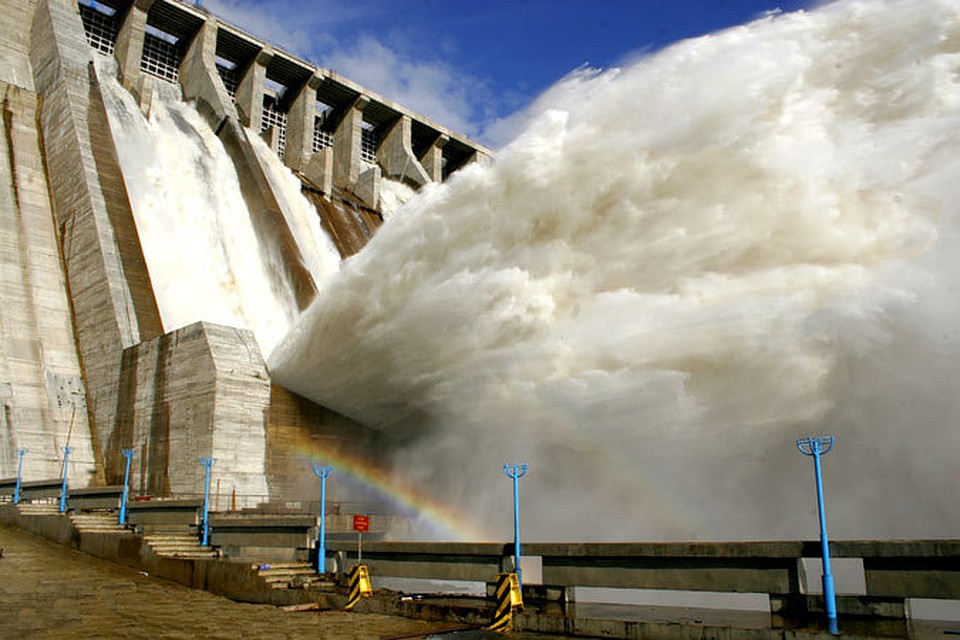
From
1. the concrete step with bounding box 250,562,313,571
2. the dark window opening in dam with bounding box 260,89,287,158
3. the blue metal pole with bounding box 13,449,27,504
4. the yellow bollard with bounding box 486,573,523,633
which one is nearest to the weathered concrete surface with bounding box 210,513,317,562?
the concrete step with bounding box 250,562,313,571

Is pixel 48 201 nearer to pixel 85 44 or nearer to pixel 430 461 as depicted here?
pixel 85 44

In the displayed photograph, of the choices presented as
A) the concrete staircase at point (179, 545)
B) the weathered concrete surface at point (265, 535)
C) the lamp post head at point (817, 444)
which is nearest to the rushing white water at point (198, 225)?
the concrete staircase at point (179, 545)

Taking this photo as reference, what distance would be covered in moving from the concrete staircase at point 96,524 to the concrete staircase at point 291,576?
561 cm

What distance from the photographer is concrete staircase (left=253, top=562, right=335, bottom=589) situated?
46.1 feet

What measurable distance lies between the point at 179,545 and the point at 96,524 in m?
3.42

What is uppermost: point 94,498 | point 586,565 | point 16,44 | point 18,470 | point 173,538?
point 16,44

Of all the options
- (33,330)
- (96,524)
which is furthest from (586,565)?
(33,330)

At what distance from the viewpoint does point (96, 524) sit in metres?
19.6

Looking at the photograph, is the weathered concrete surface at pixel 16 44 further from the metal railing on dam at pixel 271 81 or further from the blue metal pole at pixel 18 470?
the blue metal pole at pixel 18 470

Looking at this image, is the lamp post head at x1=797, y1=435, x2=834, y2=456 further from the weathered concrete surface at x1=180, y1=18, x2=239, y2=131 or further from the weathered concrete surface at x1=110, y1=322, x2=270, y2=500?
the weathered concrete surface at x1=180, y1=18, x2=239, y2=131

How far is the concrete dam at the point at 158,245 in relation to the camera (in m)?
25.1

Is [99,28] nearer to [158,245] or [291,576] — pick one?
[158,245]

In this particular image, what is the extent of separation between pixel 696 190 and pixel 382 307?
1013 cm

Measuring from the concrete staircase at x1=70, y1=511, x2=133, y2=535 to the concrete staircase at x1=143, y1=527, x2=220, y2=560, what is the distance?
1238mm
